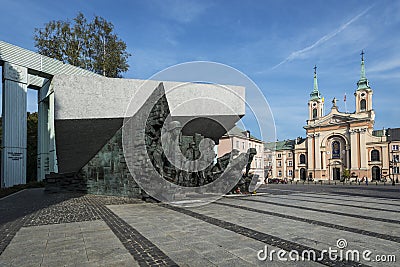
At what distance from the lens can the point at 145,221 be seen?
8.27 meters

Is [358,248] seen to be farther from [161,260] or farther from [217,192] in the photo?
[217,192]

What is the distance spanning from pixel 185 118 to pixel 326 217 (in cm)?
1403

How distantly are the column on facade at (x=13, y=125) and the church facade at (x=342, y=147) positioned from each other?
4829cm

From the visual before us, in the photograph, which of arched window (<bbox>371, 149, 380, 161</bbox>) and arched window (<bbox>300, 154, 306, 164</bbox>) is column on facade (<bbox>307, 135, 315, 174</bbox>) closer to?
arched window (<bbox>300, 154, 306, 164</bbox>)

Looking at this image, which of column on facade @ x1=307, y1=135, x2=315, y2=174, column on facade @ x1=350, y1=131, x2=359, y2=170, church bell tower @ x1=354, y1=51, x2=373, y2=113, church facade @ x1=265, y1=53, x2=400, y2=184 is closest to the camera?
church facade @ x1=265, y1=53, x2=400, y2=184

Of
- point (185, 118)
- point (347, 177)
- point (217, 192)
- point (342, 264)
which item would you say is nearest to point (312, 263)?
point (342, 264)

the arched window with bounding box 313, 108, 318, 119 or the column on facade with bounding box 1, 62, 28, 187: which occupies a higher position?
the arched window with bounding box 313, 108, 318, 119

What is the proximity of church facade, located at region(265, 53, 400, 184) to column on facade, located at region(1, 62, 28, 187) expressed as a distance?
48.3 meters

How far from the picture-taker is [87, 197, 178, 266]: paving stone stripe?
15.6 ft

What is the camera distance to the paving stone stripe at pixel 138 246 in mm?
4748

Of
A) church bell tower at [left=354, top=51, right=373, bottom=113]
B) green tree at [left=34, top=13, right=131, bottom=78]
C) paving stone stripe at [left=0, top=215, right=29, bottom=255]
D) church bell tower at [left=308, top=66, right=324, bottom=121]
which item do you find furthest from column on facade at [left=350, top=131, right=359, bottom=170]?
paving stone stripe at [left=0, top=215, right=29, bottom=255]

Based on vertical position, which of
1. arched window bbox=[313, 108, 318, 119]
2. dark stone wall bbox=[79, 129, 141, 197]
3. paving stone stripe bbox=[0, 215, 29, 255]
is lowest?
paving stone stripe bbox=[0, 215, 29, 255]

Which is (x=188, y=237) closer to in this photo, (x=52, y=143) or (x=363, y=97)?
(x=52, y=143)

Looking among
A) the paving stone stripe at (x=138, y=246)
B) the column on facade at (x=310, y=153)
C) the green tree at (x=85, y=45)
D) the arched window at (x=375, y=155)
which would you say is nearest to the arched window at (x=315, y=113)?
the column on facade at (x=310, y=153)
